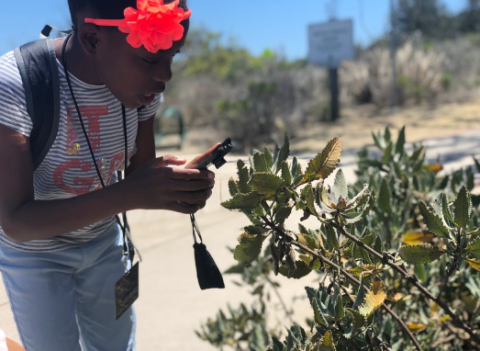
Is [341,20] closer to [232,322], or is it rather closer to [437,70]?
[437,70]

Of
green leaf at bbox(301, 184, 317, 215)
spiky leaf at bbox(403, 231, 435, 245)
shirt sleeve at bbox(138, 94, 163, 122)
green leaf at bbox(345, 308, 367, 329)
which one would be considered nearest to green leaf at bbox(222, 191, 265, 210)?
green leaf at bbox(301, 184, 317, 215)

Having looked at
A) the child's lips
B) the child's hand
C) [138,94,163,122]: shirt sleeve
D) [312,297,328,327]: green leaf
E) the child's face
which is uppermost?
the child's face

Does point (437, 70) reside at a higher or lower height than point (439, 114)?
higher

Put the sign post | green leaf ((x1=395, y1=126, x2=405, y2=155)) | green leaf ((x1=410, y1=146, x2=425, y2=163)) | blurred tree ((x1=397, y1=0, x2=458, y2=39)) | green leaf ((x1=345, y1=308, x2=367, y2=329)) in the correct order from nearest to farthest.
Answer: green leaf ((x1=345, y1=308, x2=367, y2=329)) < green leaf ((x1=395, y1=126, x2=405, y2=155)) < green leaf ((x1=410, y1=146, x2=425, y2=163)) < the sign post < blurred tree ((x1=397, y1=0, x2=458, y2=39))

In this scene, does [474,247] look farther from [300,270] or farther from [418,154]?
[418,154]

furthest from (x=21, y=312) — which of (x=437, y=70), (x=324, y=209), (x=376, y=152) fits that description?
(x=437, y=70)

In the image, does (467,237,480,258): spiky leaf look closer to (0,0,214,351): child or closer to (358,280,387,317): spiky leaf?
(358,280,387,317): spiky leaf

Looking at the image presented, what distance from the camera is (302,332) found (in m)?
1.46

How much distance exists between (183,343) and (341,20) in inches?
504

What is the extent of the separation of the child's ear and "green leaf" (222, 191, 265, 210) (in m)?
0.56

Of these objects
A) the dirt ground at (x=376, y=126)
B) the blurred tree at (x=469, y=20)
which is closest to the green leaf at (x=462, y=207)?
the dirt ground at (x=376, y=126)

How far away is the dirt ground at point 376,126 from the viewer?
11.1 meters

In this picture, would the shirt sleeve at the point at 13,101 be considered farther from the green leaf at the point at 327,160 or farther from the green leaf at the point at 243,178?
the green leaf at the point at 327,160

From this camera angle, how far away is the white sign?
14.5 metres
